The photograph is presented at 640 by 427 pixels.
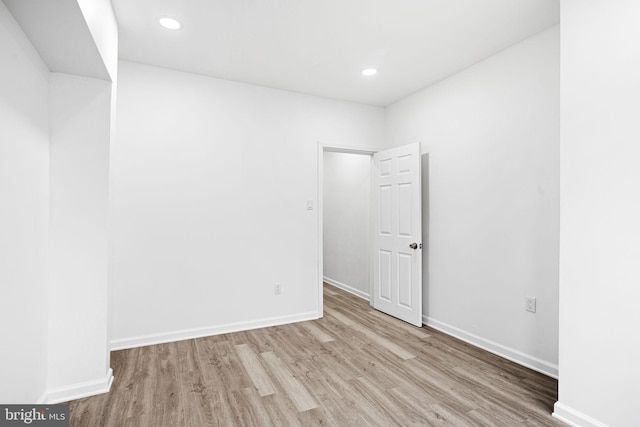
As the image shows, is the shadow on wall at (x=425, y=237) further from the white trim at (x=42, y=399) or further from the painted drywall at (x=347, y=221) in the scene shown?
the white trim at (x=42, y=399)

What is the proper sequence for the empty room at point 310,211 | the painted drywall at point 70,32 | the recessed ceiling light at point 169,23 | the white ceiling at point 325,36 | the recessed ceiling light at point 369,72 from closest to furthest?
the painted drywall at point 70,32 → the empty room at point 310,211 → the white ceiling at point 325,36 → the recessed ceiling light at point 169,23 → the recessed ceiling light at point 369,72

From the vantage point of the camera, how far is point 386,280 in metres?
4.00

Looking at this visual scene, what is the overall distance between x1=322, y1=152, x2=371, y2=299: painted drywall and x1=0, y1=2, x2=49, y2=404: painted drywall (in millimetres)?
3569

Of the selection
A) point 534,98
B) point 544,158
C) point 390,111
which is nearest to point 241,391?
point 544,158

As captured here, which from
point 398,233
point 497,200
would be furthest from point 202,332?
point 497,200

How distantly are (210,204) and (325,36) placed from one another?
1901 millimetres

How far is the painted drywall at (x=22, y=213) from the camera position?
5.04ft

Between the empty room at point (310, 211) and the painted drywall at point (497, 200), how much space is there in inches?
0.8
